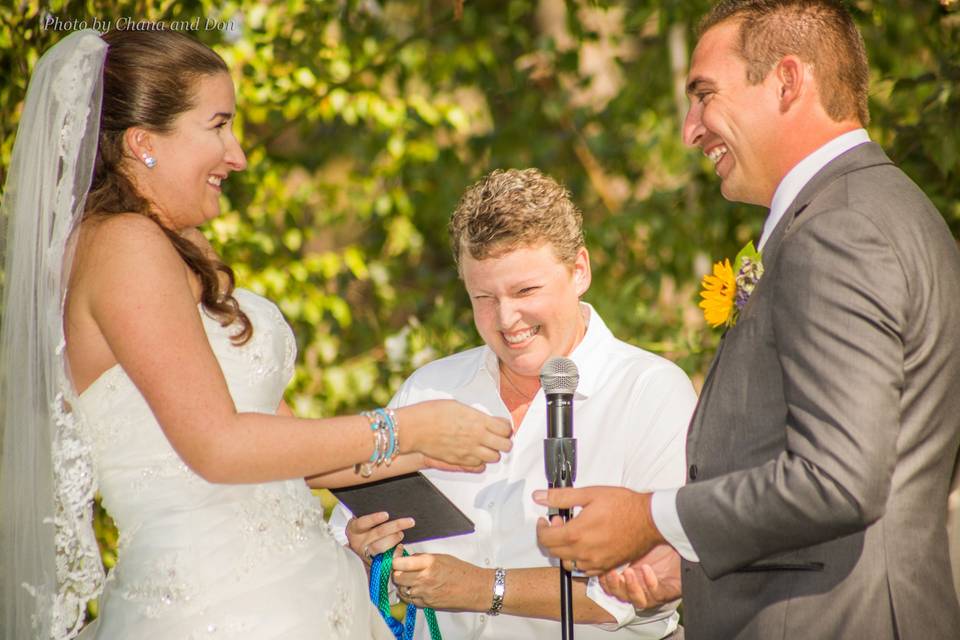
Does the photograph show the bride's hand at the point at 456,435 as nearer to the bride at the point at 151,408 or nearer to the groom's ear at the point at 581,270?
the bride at the point at 151,408

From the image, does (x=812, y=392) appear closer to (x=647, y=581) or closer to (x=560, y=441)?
(x=560, y=441)

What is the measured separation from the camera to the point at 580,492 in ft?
8.77

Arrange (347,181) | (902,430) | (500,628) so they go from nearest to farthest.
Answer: (902,430)
(500,628)
(347,181)

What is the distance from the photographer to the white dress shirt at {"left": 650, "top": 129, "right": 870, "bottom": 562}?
2514 millimetres

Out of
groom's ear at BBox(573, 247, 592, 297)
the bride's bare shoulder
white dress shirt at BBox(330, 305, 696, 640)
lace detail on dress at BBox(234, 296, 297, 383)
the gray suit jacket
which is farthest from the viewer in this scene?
groom's ear at BBox(573, 247, 592, 297)

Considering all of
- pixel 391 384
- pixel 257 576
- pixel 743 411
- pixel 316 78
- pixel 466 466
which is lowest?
pixel 391 384

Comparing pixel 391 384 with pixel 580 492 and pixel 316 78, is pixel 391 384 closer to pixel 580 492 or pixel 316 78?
pixel 316 78

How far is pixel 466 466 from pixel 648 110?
260 inches

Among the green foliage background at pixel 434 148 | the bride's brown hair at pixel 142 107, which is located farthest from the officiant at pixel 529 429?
the green foliage background at pixel 434 148

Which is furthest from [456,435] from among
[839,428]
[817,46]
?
[817,46]

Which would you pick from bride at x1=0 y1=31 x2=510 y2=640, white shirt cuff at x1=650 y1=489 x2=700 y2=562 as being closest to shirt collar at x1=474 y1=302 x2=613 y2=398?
bride at x1=0 y1=31 x2=510 y2=640

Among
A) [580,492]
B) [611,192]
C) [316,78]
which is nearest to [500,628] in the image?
[580,492]

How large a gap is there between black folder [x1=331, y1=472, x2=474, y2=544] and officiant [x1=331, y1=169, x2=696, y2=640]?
0.16 feet

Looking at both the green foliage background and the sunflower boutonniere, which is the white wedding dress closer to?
the sunflower boutonniere
